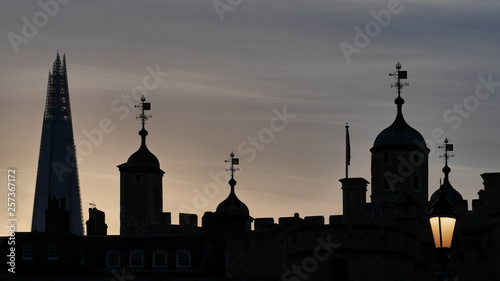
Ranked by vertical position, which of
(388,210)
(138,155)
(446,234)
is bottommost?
(446,234)

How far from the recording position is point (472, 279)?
81812 mm


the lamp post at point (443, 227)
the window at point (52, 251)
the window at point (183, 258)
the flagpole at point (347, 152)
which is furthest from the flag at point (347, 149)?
the lamp post at point (443, 227)

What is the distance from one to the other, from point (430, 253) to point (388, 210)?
9.96 m

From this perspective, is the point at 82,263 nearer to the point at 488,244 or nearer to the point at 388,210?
the point at 388,210

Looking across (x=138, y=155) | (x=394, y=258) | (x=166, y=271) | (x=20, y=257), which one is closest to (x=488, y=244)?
(x=394, y=258)

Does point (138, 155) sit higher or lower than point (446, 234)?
higher

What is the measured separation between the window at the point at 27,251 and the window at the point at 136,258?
738cm

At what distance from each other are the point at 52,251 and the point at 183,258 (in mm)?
9048

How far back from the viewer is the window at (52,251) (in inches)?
3661

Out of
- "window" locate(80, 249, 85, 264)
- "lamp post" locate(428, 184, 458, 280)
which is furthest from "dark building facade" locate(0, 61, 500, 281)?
"lamp post" locate(428, 184, 458, 280)

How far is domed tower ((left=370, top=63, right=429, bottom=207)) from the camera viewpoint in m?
99.8

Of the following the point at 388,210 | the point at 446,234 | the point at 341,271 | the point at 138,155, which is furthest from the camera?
the point at 138,155

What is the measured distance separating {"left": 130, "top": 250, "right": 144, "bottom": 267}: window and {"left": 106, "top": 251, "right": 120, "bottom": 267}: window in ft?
3.22

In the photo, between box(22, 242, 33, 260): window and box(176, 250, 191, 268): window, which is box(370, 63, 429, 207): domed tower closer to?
box(176, 250, 191, 268): window
